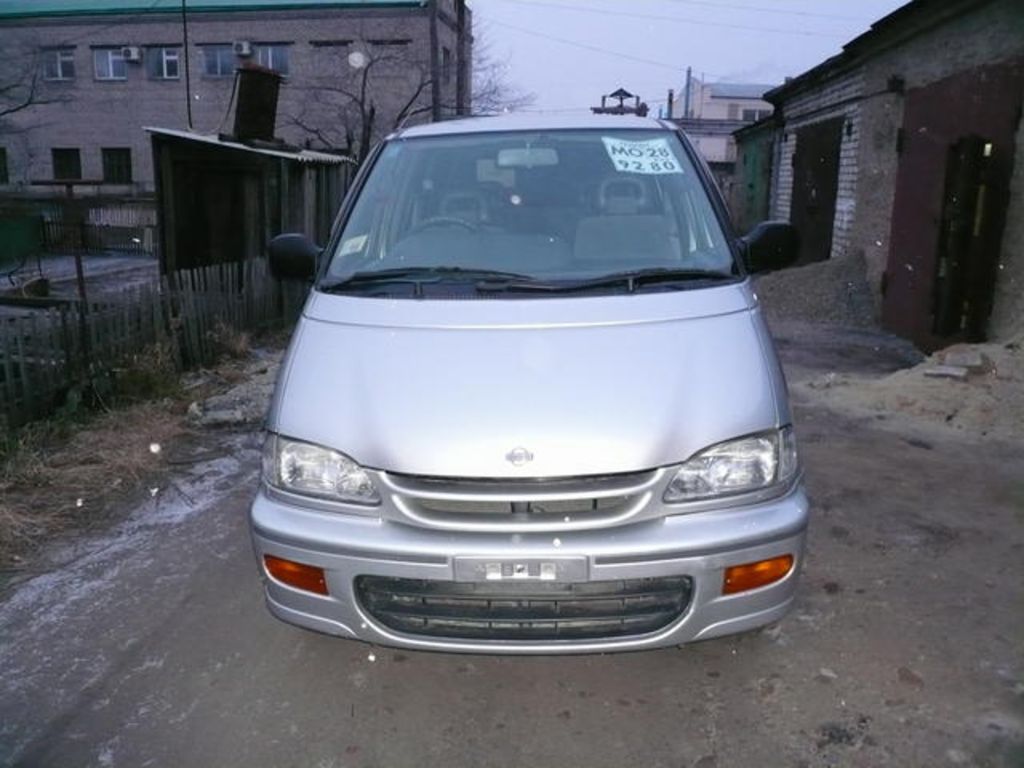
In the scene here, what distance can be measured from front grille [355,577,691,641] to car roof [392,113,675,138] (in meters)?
2.31

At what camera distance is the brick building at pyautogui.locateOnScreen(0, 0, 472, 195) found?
31.5 metres

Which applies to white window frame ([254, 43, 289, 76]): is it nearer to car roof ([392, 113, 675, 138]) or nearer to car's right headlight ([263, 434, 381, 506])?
car roof ([392, 113, 675, 138])

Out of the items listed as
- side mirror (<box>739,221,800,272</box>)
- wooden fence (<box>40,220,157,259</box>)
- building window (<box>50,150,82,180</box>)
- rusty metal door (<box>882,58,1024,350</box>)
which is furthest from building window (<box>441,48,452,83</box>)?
side mirror (<box>739,221,800,272</box>)

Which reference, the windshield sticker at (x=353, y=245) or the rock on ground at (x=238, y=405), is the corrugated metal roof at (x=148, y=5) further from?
the windshield sticker at (x=353, y=245)

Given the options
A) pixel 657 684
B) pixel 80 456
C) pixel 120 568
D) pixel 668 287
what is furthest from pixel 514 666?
pixel 80 456

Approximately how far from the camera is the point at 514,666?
9.82 feet

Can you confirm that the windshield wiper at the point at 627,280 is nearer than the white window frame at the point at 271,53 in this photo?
Yes

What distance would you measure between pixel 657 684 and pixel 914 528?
1.98m

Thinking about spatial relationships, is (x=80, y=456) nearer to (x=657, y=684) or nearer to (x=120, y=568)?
(x=120, y=568)

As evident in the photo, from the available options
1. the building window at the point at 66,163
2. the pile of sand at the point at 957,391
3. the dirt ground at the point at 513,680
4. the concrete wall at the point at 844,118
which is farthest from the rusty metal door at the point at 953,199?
the building window at the point at 66,163

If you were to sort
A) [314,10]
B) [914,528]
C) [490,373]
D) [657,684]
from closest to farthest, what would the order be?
[490,373] → [657,684] → [914,528] → [314,10]

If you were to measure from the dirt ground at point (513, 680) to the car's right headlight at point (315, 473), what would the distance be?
2.53ft

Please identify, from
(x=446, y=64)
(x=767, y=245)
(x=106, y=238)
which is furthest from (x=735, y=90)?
(x=767, y=245)

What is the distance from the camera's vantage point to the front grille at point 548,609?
2424 mm
